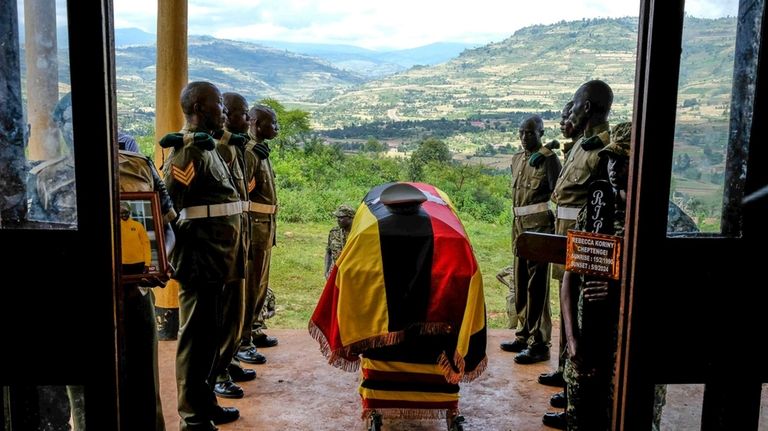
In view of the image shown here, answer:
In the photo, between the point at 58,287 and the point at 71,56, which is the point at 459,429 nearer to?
the point at 58,287

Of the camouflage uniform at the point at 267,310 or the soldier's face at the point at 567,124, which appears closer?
the soldier's face at the point at 567,124

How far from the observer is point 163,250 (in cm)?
277

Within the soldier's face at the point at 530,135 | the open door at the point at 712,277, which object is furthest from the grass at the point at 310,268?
the open door at the point at 712,277

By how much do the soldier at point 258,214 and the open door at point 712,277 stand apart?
10.7ft

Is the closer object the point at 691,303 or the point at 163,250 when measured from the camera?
the point at 691,303

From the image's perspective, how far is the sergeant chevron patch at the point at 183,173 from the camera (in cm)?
358

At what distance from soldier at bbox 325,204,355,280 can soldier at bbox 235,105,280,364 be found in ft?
1.68

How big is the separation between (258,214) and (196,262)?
144cm

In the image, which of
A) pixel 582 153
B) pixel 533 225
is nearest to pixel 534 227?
pixel 533 225

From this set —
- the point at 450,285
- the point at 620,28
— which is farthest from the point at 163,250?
the point at 620,28

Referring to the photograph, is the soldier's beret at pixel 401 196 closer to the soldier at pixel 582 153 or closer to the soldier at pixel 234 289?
the soldier at pixel 234 289

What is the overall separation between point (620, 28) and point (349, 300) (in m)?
10.7

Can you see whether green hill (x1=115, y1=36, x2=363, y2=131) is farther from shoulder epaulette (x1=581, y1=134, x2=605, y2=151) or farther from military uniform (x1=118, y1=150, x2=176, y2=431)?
shoulder epaulette (x1=581, y1=134, x2=605, y2=151)

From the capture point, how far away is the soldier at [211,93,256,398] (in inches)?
160
